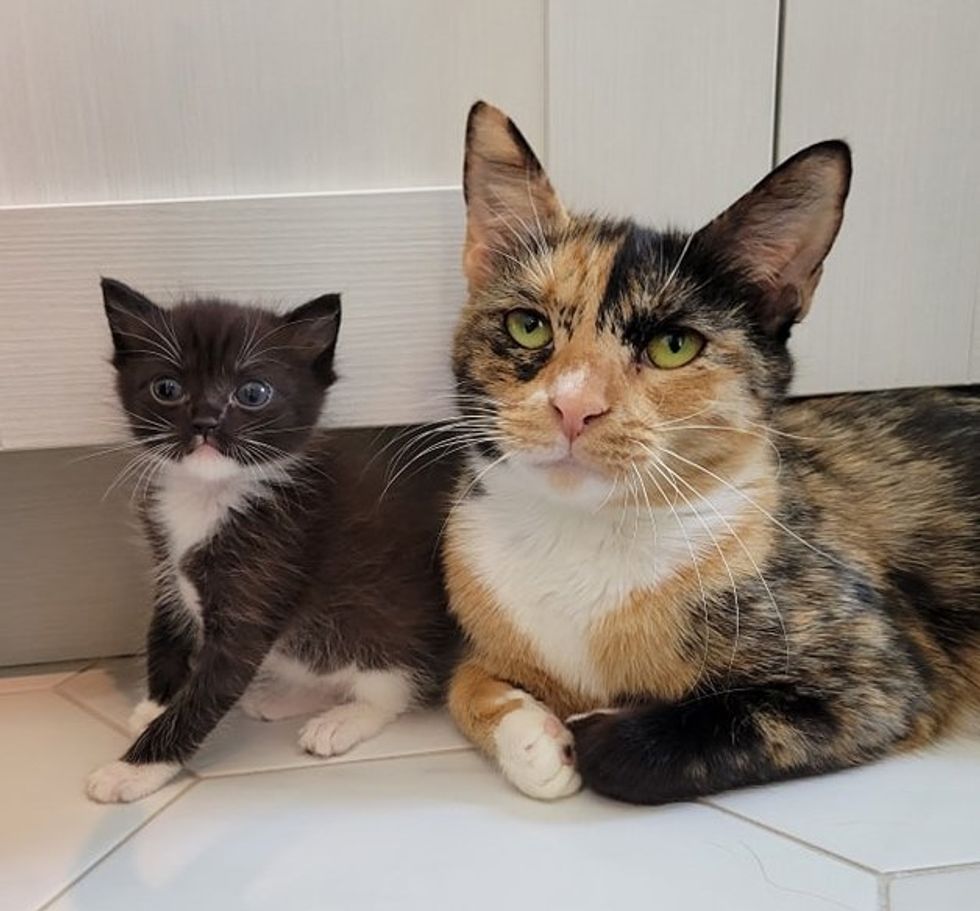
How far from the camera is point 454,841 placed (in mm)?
975

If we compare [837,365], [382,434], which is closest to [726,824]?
[837,365]

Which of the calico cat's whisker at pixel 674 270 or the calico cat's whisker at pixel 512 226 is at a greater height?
the calico cat's whisker at pixel 512 226

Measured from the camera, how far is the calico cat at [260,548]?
1067 mm

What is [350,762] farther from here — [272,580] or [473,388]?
[473,388]

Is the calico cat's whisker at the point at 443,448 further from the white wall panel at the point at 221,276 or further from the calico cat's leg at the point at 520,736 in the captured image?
the calico cat's leg at the point at 520,736

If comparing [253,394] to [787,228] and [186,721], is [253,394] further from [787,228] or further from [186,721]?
[787,228]

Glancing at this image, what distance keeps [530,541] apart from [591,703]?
0.58 feet

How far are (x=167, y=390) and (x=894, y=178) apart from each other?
85 cm

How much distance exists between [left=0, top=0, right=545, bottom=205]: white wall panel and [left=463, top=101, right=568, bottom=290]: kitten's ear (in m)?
0.10

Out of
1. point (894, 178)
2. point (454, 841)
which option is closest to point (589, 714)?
point (454, 841)

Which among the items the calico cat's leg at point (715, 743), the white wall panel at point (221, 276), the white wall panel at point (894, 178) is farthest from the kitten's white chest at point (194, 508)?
the white wall panel at point (894, 178)

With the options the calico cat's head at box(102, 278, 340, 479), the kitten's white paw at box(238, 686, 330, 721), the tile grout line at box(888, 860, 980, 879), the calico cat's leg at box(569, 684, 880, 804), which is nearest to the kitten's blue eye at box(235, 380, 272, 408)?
the calico cat's head at box(102, 278, 340, 479)

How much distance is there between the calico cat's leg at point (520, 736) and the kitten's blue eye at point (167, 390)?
43cm

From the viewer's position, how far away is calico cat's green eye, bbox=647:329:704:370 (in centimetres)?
97
